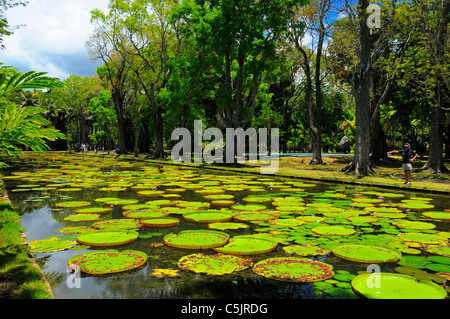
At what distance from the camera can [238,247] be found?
14.5 feet

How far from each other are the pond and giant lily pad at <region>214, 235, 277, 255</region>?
0.01m

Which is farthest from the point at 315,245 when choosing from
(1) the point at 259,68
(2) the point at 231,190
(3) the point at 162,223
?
(1) the point at 259,68

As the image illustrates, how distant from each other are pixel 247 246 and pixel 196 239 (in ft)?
2.65

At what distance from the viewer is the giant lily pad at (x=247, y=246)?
4273 millimetres

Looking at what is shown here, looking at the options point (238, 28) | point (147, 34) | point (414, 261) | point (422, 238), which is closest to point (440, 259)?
point (414, 261)

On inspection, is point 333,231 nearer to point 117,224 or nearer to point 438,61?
point 117,224

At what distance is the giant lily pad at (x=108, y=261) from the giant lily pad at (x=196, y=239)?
63cm

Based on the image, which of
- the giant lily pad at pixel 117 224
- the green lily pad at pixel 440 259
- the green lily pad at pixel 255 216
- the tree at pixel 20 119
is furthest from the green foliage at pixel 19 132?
the green lily pad at pixel 440 259

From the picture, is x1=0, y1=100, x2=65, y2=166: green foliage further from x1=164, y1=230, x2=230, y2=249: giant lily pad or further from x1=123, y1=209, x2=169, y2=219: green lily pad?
x1=123, y1=209, x2=169, y2=219: green lily pad

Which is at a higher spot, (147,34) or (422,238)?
(147,34)

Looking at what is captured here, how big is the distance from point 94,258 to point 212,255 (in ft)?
4.88

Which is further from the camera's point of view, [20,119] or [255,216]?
[255,216]

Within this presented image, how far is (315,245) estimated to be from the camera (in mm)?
4633

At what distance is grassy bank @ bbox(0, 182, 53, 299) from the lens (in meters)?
2.91
